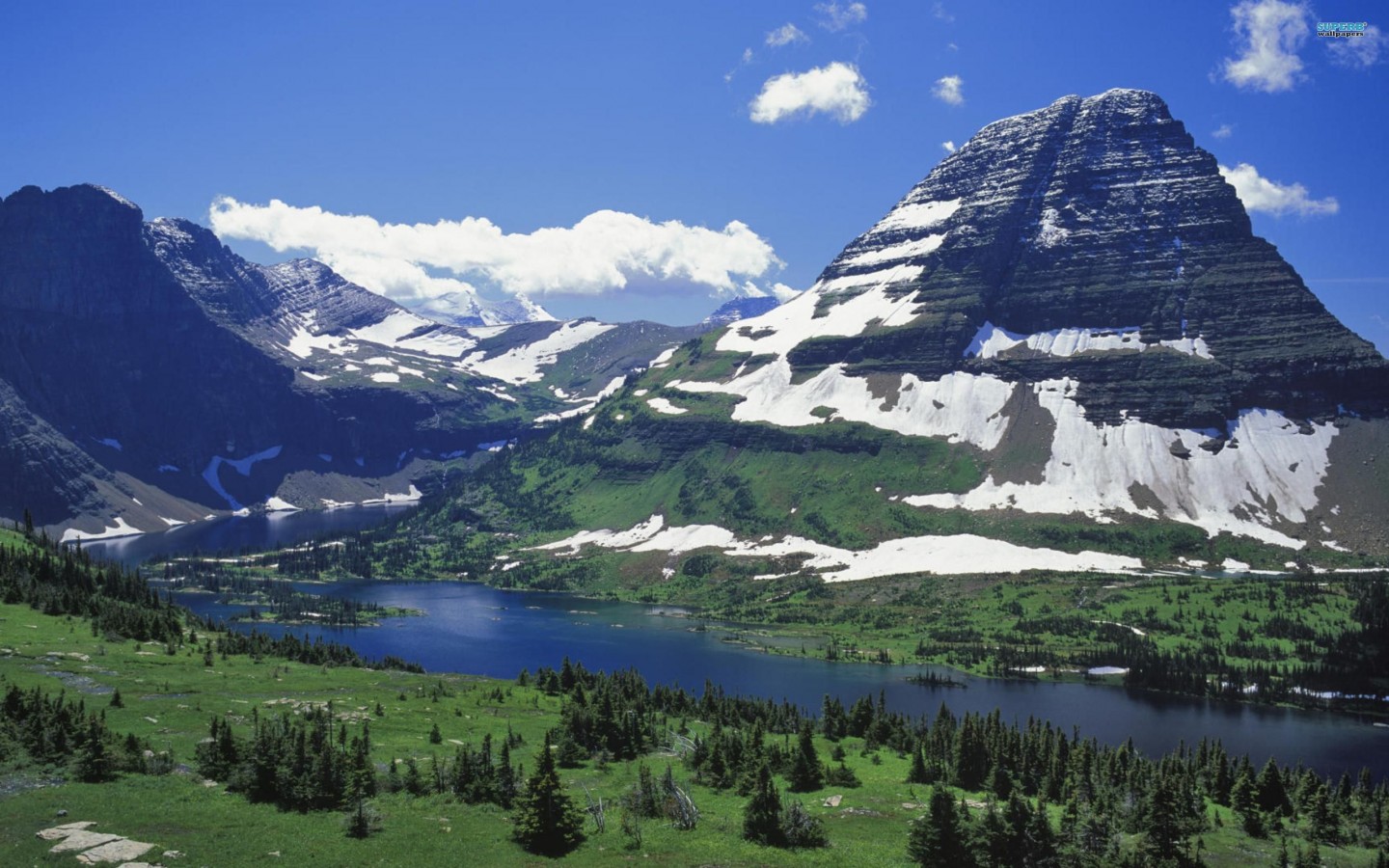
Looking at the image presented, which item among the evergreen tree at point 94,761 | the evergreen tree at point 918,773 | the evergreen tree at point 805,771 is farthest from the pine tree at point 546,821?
the evergreen tree at point 918,773

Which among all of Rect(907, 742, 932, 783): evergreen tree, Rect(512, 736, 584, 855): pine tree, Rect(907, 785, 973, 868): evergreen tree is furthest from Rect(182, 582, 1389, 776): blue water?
Rect(512, 736, 584, 855): pine tree

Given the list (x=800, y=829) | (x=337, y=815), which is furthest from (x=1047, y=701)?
(x=337, y=815)

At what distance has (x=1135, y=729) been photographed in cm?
14962

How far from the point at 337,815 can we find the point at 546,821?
1191 centimetres

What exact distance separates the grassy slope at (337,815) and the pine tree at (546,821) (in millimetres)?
1279

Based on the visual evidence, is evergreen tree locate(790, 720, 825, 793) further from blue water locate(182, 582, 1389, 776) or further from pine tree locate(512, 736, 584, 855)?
Result: blue water locate(182, 582, 1389, 776)

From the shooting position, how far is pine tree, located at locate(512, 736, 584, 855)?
55.8 m

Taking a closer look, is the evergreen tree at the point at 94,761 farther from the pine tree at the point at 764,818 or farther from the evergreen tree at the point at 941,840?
the evergreen tree at the point at 941,840

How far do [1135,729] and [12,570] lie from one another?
161128 millimetres

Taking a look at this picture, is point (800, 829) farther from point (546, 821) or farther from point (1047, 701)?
point (1047, 701)

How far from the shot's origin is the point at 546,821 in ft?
184

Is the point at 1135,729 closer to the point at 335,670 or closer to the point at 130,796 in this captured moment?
the point at 335,670

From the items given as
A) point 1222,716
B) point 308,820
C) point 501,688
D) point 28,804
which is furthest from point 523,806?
point 1222,716

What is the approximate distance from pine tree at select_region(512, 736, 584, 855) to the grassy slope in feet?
4.20
